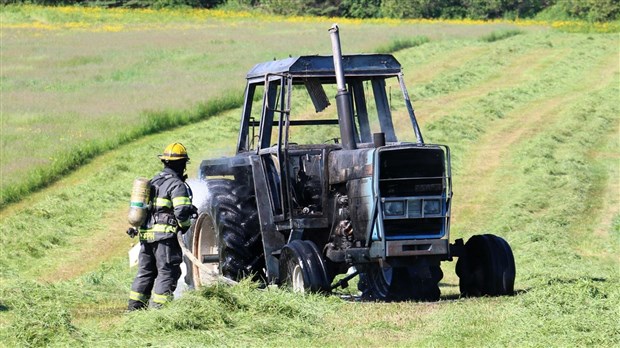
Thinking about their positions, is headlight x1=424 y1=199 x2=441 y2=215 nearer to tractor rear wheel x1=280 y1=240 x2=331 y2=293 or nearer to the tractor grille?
the tractor grille

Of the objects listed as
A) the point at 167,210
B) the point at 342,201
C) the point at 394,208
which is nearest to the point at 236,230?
the point at 167,210

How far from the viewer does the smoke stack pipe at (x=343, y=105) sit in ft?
38.0

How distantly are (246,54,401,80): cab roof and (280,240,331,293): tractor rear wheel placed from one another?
1.81 m

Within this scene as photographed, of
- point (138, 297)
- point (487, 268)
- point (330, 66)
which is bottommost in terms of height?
point (138, 297)

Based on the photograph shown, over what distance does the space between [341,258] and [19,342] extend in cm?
332

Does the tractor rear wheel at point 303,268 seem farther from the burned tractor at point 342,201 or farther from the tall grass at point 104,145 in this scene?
the tall grass at point 104,145

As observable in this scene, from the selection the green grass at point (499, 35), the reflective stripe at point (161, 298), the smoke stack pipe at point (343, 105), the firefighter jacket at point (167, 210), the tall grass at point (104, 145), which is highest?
the smoke stack pipe at point (343, 105)

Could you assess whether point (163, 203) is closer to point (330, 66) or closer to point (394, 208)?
point (330, 66)

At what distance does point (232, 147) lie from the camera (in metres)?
23.8

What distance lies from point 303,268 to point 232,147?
13235 millimetres

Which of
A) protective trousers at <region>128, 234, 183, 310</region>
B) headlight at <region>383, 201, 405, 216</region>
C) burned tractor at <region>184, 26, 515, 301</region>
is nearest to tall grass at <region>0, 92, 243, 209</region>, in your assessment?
burned tractor at <region>184, 26, 515, 301</region>

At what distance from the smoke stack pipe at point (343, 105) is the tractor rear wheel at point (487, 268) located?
163cm

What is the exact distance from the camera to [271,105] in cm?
1235

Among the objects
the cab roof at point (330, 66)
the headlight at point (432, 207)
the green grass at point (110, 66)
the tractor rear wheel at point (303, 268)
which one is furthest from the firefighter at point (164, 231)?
the green grass at point (110, 66)
